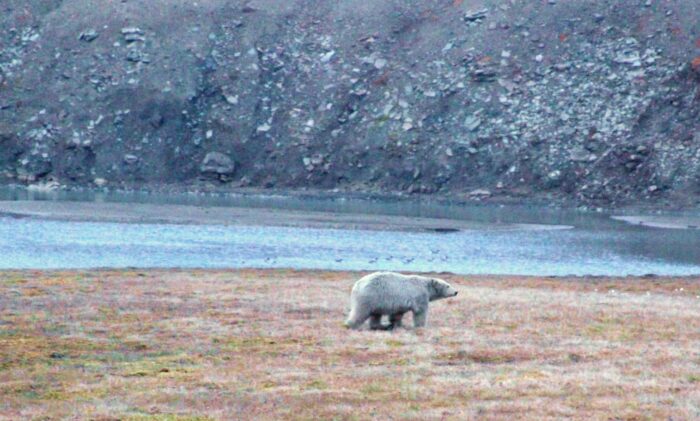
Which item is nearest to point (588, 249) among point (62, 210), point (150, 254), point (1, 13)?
point (150, 254)

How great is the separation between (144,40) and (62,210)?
1187 inches

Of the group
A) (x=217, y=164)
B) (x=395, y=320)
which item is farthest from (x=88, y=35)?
(x=395, y=320)

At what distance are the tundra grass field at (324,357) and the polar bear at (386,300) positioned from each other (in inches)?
16.4

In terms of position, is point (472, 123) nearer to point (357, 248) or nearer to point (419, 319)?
point (357, 248)

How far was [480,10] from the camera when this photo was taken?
88250 mm

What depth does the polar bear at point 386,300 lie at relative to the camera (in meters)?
21.1

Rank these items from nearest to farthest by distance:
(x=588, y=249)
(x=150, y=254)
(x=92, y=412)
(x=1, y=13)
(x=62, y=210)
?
(x=92, y=412) < (x=150, y=254) < (x=588, y=249) < (x=62, y=210) < (x=1, y=13)

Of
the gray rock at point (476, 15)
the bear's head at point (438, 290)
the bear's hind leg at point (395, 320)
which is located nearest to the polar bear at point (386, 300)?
the bear's hind leg at point (395, 320)

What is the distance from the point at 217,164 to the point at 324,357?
210ft

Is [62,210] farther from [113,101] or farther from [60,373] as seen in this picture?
[60,373]

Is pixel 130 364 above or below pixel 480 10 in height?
below

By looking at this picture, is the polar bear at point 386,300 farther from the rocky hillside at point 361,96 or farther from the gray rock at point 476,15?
the gray rock at point 476,15

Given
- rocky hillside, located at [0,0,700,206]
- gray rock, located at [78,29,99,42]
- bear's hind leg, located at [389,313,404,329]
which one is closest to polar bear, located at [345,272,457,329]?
bear's hind leg, located at [389,313,404,329]

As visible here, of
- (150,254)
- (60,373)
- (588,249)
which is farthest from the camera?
(588,249)
